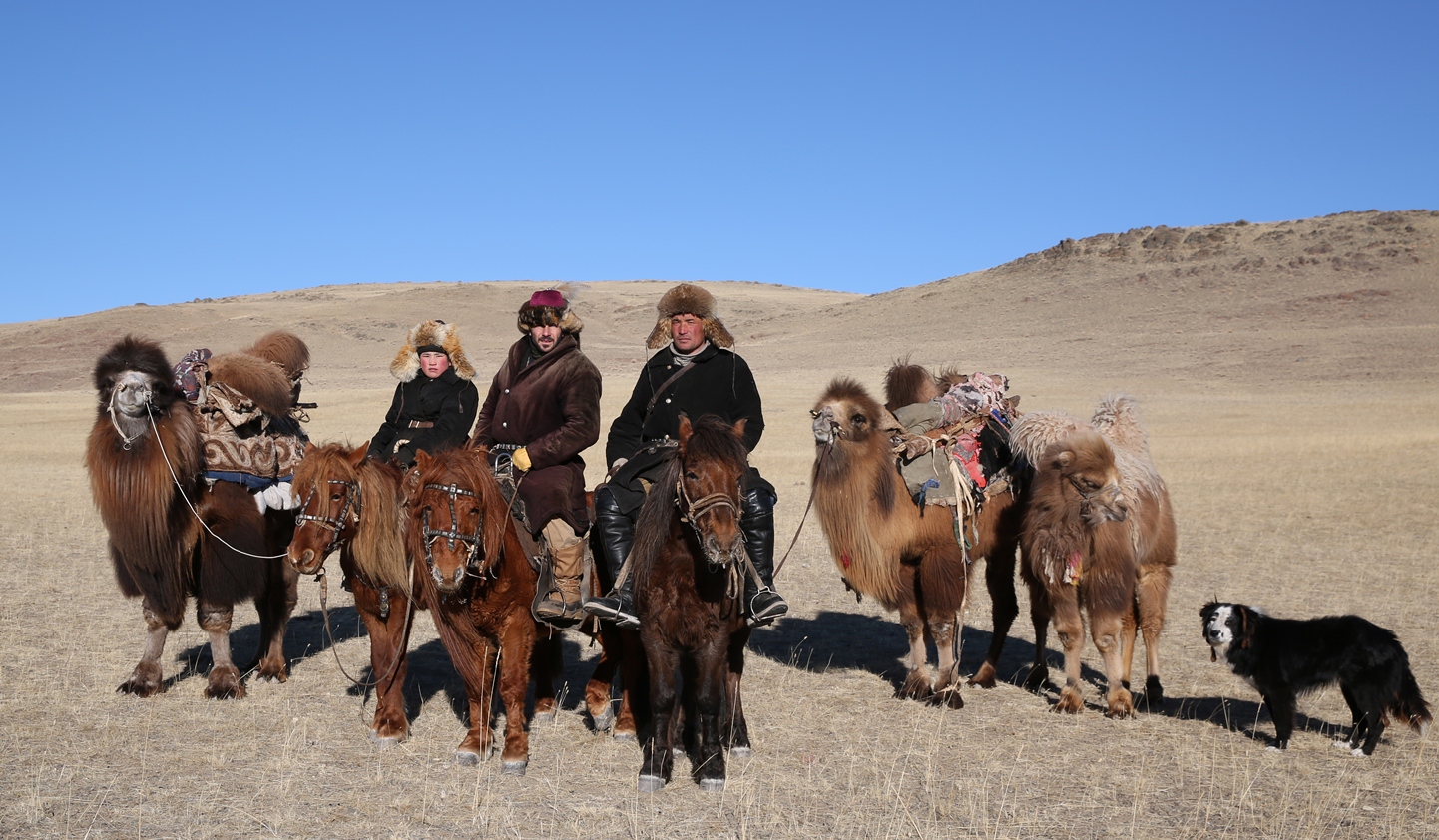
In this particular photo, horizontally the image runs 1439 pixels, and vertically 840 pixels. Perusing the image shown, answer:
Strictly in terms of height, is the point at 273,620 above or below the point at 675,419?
below

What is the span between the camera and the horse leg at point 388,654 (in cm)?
646

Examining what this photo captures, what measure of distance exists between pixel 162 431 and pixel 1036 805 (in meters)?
5.90

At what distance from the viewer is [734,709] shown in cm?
638

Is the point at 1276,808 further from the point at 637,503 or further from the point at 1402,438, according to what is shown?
the point at 1402,438

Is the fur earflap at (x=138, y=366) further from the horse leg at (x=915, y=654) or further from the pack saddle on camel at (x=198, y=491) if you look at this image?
the horse leg at (x=915, y=654)

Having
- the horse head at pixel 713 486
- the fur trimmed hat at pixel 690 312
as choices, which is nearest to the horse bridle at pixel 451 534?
the horse head at pixel 713 486

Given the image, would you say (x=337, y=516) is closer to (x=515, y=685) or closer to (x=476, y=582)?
(x=476, y=582)

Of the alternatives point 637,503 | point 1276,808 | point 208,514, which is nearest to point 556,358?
point 637,503

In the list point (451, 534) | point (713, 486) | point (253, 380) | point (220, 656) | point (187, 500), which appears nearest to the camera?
point (713, 486)

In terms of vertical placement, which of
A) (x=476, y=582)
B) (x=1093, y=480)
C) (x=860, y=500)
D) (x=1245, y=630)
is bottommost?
(x=1245, y=630)

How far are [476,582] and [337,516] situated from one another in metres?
0.91

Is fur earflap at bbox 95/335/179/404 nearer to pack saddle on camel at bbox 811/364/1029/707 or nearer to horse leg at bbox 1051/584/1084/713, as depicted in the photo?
pack saddle on camel at bbox 811/364/1029/707

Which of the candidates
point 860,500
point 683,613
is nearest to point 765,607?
point 683,613

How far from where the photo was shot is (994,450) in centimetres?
853
